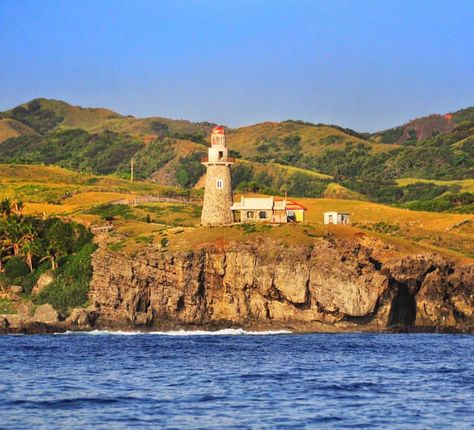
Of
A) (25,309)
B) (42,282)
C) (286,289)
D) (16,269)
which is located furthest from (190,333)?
(16,269)

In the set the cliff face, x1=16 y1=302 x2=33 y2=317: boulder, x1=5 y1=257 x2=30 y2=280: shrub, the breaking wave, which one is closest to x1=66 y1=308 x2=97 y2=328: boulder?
the cliff face

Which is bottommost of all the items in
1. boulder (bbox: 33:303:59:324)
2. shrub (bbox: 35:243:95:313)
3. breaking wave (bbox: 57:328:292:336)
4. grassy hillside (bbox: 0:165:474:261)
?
breaking wave (bbox: 57:328:292:336)

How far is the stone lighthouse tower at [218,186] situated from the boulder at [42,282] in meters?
14.6

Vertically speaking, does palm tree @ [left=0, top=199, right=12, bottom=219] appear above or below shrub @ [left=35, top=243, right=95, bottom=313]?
above

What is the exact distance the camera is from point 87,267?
110m

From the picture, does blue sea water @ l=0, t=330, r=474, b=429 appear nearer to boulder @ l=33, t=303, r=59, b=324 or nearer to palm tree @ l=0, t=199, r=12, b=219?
boulder @ l=33, t=303, r=59, b=324

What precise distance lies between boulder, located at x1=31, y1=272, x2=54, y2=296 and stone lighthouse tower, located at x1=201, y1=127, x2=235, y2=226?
1461cm

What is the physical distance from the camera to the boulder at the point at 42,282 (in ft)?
365

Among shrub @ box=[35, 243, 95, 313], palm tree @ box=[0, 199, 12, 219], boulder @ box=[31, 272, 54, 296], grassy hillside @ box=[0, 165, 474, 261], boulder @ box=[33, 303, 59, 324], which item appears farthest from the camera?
palm tree @ box=[0, 199, 12, 219]

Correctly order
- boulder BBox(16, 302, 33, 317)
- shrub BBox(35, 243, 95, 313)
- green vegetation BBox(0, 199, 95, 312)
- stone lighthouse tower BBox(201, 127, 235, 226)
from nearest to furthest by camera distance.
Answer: shrub BBox(35, 243, 95, 313), boulder BBox(16, 302, 33, 317), green vegetation BBox(0, 199, 95, 312), stone lighthouse tower BBox(201, 127, 235, 226)

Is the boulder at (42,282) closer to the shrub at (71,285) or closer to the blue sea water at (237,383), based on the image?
the shrub at (71,285)

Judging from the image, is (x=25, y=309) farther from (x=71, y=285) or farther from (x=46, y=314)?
(x=71, y=285)

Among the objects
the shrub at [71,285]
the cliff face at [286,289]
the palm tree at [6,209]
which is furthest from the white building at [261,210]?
the palm tree at [6,209]

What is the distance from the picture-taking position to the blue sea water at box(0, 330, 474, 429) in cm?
4909
